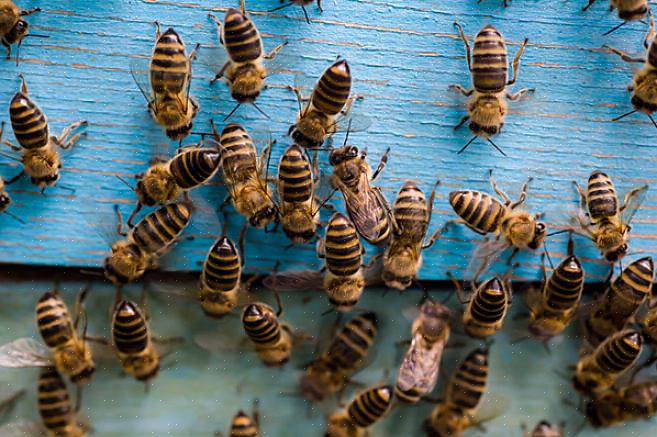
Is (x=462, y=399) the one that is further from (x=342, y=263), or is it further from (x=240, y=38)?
(x=240, y=38)

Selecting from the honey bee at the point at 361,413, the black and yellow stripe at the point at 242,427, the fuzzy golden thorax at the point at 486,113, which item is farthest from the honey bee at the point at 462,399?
the fuzzy golden thorax at the point at 486,113

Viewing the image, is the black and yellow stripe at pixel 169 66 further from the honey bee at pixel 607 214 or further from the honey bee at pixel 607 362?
the honey bee at pixel 607 362

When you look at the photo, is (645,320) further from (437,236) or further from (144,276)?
(144,276)

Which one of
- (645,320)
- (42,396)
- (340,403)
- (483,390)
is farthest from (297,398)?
(645,320)

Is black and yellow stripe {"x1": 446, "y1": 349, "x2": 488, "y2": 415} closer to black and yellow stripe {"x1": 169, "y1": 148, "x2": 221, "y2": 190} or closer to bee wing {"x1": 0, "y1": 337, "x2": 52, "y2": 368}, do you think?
black and yellow stripe {"x1": 169, "y1": 148, "x2": 221, "y2": 190}

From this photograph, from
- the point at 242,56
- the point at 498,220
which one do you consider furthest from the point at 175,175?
the point at 498,220

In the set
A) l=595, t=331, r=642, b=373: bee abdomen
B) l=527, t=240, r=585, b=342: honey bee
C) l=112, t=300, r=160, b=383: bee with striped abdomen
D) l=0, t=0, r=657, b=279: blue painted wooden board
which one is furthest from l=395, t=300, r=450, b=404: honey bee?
l=112, t=300, r=160, b=383: bee with striped abdomen
